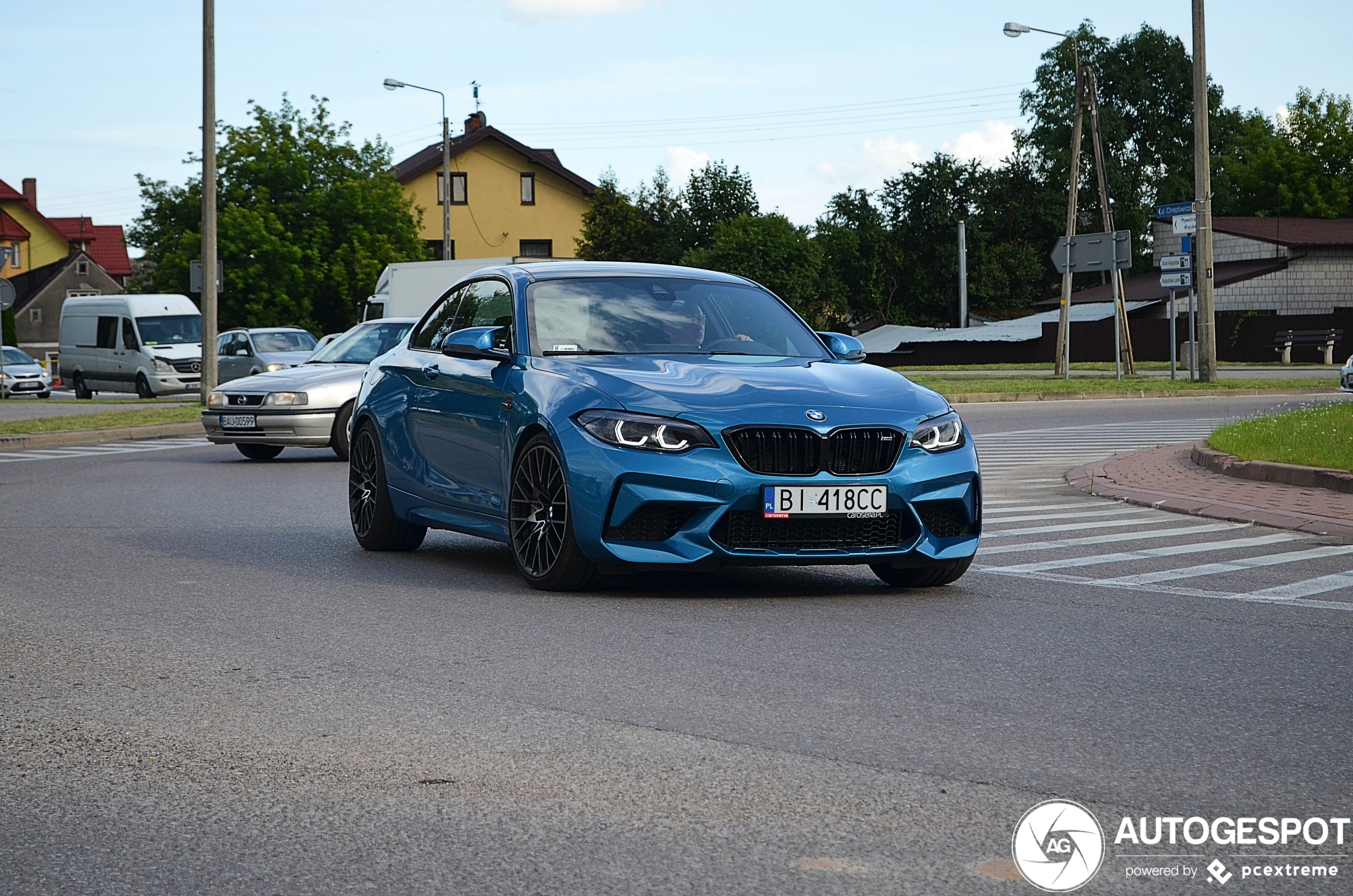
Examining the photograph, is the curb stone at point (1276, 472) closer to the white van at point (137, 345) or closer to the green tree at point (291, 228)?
the white van at point (137, 345)

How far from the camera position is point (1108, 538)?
10688 millimetres

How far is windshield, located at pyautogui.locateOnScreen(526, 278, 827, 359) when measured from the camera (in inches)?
344

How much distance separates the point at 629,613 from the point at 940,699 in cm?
215

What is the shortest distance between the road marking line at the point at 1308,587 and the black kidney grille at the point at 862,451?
191 cm

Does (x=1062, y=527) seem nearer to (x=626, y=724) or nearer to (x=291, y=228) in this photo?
(x=626, y=724)

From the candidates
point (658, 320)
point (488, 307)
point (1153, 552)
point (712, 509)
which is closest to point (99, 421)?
point (488, 307)

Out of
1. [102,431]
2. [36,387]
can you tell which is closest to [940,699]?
[102,431]

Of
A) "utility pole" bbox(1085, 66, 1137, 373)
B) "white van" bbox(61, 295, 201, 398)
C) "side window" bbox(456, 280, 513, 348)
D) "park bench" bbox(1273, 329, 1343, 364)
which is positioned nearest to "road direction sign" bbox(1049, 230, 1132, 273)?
"utility pole" bbox(1085, 66, 1137, 373)

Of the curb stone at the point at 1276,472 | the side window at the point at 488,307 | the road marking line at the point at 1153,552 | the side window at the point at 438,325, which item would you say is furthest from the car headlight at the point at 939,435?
the curb stone at the point at 1276,472

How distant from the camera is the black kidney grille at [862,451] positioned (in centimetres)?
765

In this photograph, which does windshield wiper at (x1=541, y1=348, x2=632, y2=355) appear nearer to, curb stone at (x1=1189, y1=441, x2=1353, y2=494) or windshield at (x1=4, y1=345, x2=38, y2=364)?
curb stone at (x1=1189, y1=441, x2=1353, y2=494)

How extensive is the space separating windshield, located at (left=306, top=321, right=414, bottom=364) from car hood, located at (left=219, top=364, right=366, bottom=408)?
0.71 metres

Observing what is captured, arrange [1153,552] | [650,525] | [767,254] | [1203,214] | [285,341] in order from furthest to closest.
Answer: [767,254]
[285,341]
[1203,214]
[1153,552]
[650,525]

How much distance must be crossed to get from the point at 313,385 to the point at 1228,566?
37.5 ft
